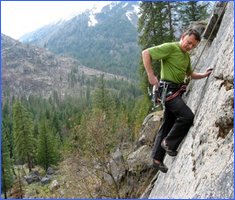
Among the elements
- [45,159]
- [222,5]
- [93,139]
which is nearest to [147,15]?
[93,139]

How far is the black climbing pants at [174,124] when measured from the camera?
340 inches

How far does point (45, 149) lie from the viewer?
226ft

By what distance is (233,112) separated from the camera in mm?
6695

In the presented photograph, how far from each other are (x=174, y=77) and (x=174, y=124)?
3.53ft

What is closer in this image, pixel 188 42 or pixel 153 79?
pixel 188 42

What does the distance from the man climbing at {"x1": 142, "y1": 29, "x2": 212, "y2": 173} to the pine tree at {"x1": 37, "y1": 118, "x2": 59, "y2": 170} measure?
5968cm

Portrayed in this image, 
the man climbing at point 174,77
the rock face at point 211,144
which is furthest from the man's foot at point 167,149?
the rock face at point 211,144

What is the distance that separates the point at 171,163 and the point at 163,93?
1986 millimetres

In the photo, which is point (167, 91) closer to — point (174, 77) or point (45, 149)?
point (174, 77)

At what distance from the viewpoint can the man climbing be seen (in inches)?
331

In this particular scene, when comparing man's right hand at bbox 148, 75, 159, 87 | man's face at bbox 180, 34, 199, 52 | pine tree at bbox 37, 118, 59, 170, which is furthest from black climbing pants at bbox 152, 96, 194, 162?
pine tree at bbox 37, 118, 59, 170

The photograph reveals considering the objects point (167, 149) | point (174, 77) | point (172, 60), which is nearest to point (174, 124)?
point (167, 149)

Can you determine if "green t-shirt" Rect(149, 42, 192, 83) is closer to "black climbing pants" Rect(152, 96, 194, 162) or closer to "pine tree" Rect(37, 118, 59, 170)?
"black climbing pants" Rect(152, 96, 194, 162)

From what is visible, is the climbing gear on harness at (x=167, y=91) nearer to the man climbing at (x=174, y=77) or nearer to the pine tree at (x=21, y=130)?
the man climbing at (x=174, y=77)
